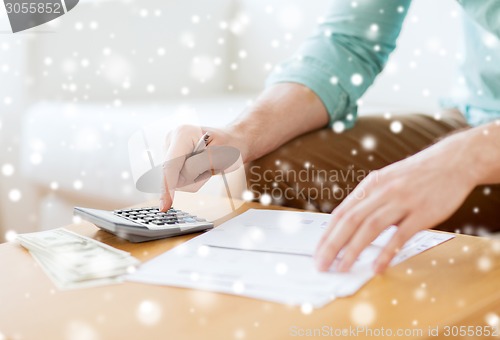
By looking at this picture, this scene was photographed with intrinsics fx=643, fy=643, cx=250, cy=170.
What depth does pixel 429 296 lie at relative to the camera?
56cm

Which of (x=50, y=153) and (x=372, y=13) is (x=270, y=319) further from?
(x=50, y=153)

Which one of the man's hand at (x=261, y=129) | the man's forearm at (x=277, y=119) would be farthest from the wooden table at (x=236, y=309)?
the man's forearm at (x=277, y=119)

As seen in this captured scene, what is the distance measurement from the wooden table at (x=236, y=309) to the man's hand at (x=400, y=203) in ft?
A: 0.13

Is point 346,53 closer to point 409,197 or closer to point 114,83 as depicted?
point 409,197

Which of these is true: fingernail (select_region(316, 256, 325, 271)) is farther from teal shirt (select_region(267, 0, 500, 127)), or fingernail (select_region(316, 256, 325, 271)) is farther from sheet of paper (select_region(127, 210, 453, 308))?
teal shirt (select_region(267, 0, 500, 127))

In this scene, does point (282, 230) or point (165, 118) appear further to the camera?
point (165, 118)

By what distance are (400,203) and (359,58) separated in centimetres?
56

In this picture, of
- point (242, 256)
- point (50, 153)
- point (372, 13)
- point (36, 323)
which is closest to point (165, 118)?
point (50, 153)

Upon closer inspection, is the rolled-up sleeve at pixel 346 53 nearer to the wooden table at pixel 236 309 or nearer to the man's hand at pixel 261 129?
the man's hand at pixel 261 129

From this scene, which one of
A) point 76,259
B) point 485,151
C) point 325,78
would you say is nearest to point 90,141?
point 325,78

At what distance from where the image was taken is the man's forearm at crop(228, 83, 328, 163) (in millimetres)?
950

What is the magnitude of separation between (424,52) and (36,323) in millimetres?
1538

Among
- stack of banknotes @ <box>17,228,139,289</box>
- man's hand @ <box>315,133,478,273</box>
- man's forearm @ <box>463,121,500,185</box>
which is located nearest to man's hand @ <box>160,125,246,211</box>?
stack of banknotes @ <box>17,228,139,289</box>

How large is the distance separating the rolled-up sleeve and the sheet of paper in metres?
0.35
